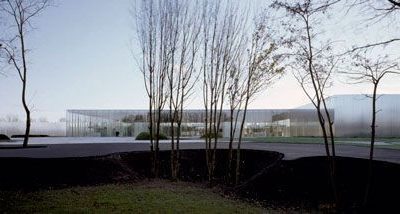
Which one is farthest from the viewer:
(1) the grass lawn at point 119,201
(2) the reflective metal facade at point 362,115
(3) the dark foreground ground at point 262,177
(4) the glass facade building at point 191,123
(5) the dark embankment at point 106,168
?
(4) the glass facade building at point 191,123

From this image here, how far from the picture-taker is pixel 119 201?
11.2 m

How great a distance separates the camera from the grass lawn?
1009 centimetres

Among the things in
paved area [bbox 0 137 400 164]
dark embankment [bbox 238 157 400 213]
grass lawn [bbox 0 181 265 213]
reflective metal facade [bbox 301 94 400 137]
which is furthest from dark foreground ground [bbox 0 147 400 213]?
reflective metal facade [bbox 301 94 400 137]

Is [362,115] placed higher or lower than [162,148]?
higher

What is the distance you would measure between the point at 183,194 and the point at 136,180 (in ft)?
12.2

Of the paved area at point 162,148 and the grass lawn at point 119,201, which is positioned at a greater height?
the paved area at point 162,148

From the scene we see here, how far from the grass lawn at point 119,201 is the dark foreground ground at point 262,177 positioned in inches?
30.8

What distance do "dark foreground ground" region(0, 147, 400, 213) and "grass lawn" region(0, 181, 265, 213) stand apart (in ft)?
2.56

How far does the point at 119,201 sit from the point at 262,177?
5.62 meters

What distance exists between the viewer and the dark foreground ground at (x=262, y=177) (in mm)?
11539

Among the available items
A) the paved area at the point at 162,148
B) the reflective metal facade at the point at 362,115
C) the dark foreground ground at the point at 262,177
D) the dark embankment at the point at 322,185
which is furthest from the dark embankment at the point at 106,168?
the reflective metal facade at the point at 362,115

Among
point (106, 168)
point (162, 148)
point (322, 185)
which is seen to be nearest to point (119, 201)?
point (106, 168)

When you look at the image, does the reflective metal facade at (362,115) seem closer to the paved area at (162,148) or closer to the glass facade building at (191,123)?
the glass facade building at (191,123)

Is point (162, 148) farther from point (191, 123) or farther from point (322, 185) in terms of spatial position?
point (191, 123)
